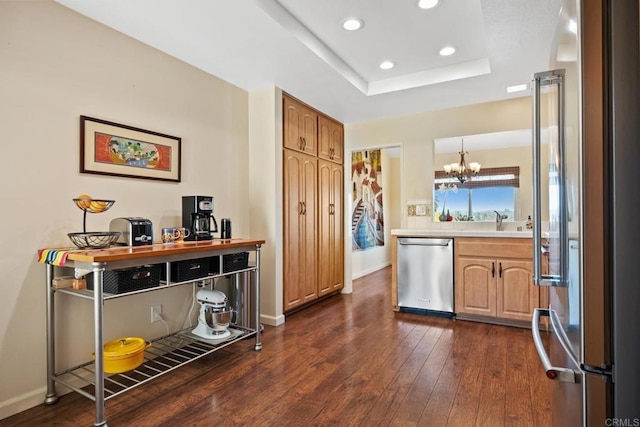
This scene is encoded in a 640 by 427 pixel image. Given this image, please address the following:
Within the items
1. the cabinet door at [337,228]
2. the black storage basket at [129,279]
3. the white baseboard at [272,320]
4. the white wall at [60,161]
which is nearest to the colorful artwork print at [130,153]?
the white wall at [60,161]

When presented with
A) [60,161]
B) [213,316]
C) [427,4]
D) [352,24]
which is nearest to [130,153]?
[60,161]

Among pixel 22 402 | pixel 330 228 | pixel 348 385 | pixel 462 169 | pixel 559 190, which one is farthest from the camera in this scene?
pixel 330 228

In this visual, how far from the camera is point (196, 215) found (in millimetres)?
2678

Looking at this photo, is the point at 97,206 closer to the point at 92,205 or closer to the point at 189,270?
the point at 92,205

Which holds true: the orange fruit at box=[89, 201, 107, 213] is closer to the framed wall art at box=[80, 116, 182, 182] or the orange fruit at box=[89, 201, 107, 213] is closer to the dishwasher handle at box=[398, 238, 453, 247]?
the framed wall art at box=[80, 116, 182, 182]

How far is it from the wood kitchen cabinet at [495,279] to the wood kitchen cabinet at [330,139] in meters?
1.85

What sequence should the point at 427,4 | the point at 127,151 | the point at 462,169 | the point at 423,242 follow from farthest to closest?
the point at 462,169, the point at 423,242, the point at 127,151, the point at 427,4

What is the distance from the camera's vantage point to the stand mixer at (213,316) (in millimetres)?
2578

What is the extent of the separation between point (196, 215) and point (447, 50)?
256 centimetres

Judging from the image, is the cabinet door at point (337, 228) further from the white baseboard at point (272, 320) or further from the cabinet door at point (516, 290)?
the cabinet door at point (516, 290)

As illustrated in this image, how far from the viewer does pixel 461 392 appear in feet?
6.77

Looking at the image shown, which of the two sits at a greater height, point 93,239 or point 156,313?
point 93,239

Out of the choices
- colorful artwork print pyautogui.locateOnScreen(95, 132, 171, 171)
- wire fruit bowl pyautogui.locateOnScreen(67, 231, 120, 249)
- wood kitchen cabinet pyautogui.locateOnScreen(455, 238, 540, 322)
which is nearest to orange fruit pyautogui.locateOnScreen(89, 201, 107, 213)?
wire fruit bowl pyautogui.locateOnScreen(67, 231, 120, 249)

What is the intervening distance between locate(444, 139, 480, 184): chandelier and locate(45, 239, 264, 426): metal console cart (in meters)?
2.60
